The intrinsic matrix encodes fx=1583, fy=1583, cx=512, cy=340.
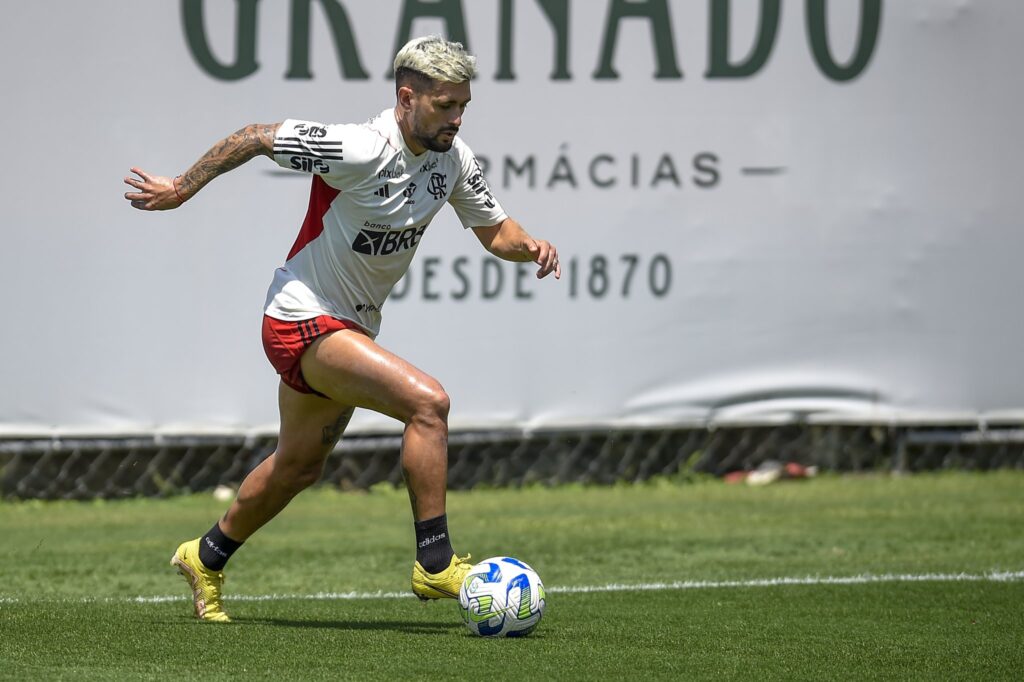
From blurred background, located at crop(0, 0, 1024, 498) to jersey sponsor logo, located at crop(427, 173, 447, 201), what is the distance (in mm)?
3800

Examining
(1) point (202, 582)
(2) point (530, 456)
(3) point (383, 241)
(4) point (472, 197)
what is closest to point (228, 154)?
(3) point (383, 241)

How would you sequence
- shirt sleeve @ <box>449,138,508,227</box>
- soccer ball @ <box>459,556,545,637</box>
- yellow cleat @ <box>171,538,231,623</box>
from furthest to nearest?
shirt sleeve @ <box>449,138,508,227</box>, yellow cleat @ <box>171,538,231,623</box>, soccer ball @ <box>459,556,545,637</box>

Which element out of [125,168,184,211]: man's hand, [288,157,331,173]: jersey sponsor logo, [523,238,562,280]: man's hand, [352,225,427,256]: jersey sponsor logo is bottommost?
[523,238,562,280]: man's hand

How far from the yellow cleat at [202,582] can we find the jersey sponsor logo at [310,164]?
144 centimetres

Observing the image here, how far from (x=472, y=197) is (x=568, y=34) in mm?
3997

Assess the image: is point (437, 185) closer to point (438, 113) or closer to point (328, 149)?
point (438, 113)

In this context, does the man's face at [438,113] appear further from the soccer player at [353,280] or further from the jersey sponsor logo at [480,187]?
the jersey sponsor logo at [480,187]

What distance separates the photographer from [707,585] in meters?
6.58

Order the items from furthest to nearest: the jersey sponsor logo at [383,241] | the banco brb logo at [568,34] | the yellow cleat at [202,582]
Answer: the banco brb logo at [568,34], the yellow cleat at [202,582], the jersey sponsor logo at [383,241]

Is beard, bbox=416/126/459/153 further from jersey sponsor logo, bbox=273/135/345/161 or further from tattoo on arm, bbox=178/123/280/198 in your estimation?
tattoo on arm, bbox=178/123/280/198

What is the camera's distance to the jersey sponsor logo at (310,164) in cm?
529

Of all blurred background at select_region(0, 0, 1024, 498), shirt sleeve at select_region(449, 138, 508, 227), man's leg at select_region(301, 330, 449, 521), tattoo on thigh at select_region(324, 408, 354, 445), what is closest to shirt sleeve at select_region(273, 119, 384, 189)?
shirt sleeve at select_region(449, 138, 508, 227)

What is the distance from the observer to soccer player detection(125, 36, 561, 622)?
5137 mm

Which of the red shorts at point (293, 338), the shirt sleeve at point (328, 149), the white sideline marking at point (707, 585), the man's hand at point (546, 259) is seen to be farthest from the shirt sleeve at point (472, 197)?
the white sideline marking at point (707, 585)
